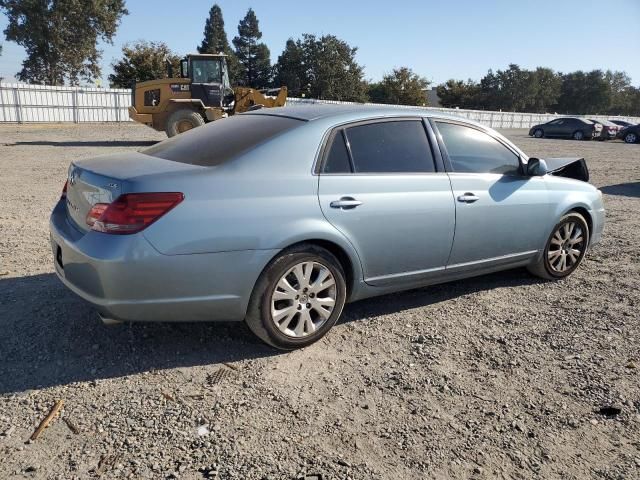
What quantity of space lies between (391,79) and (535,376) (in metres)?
62.8

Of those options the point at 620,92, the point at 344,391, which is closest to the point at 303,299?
the point at 344,391

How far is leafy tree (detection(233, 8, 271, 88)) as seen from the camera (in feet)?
260

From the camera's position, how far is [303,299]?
134 inches

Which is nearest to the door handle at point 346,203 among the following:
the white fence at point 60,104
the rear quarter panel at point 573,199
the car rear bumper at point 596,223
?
the rear quarter panel at point 573,199

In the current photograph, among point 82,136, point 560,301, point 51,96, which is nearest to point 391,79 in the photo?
point 51,96

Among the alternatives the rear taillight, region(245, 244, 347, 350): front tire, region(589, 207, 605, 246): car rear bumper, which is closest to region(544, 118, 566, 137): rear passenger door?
region(589, 207, 605, 246): car rear bumper

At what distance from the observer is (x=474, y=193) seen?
4.12m

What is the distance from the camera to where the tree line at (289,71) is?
44.0 m

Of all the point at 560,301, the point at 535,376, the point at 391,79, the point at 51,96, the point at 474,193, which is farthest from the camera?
the point at 391,79

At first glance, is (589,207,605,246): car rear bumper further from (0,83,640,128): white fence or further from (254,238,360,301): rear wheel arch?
(0,83,640,128): white fence

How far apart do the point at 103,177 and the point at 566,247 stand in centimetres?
415

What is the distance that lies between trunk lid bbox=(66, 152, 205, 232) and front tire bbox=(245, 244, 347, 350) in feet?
2.67

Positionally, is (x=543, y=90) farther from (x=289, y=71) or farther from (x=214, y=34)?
(x=214, y=34)

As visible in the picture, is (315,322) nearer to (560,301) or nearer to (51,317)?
(51,317)
